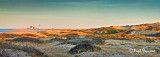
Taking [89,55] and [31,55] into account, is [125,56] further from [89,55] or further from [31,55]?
[31,55]

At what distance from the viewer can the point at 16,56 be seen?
12.7m

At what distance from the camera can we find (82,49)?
18766 mm

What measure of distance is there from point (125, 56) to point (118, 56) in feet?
1.67

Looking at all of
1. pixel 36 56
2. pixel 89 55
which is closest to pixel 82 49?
pixel 89 55

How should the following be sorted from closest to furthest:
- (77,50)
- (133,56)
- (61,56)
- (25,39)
A: (133,56)
(61,56)
(77,50)
(25,39)

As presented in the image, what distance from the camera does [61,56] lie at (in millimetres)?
15945

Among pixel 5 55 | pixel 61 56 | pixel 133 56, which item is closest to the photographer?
pixel 5 55

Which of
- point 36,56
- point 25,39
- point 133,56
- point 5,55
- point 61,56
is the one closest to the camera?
point 5,55

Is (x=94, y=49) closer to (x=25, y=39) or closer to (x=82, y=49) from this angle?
(x=82, y=49)

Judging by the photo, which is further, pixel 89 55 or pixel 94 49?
pixel 94 49

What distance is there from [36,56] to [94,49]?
7086 millimetres

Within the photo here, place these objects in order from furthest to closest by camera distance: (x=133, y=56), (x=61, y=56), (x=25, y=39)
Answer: (x=25, y=39), (x=61, y=56), (x=133, y=56)

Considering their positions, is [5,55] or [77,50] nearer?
[5,55]

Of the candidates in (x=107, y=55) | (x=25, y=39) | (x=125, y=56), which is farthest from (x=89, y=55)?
(x=25, y=39)
